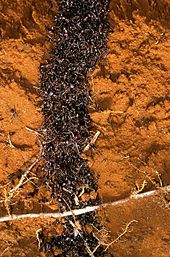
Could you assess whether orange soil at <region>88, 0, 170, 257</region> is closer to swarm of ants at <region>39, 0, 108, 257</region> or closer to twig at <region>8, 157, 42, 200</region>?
swarm of ants at <region>39, 0, 108, 257</region>

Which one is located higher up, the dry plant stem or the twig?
the twig

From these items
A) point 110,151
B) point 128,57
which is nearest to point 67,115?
point 110,151

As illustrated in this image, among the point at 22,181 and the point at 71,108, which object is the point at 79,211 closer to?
the point at 22,181

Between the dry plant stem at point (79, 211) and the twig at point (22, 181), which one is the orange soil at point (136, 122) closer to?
the dry plant stem at point (79, 211)

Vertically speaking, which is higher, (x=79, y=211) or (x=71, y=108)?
(x=71, y=108)

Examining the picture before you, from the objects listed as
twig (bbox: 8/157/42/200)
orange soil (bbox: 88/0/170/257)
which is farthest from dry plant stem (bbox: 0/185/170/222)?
twig (bbox: 8/157/42/200)

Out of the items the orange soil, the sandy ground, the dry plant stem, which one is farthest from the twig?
the orange soil

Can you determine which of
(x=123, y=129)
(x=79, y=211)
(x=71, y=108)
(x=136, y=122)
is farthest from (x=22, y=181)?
(x=136, y=122)
